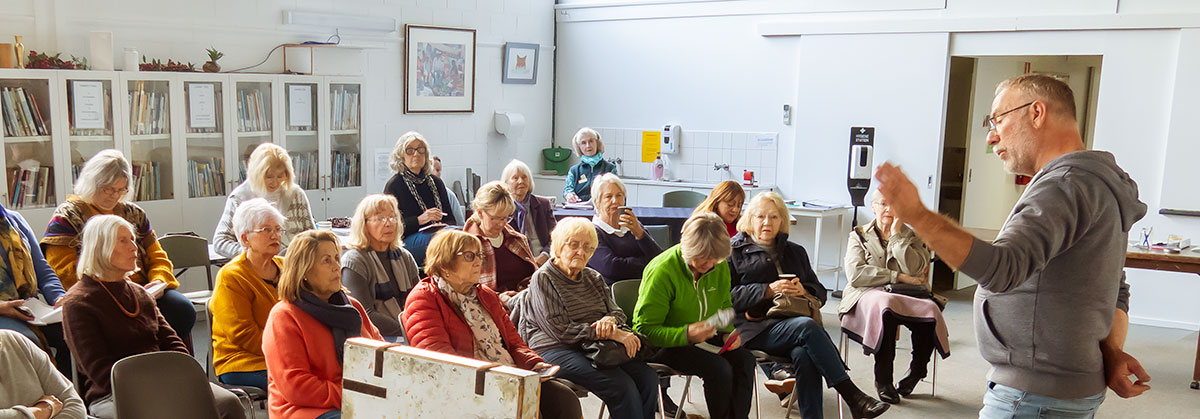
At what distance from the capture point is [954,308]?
7.32 meters

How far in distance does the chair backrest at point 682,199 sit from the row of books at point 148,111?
3.84 meters

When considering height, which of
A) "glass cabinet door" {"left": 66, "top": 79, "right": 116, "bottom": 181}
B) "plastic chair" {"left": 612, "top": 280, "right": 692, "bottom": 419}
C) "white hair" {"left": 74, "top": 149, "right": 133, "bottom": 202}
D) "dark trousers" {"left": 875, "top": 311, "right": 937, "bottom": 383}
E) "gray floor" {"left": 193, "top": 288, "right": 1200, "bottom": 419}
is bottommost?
"gray floor" {"left": 193, "top": 288, "right": 1200, "bottom": 419}

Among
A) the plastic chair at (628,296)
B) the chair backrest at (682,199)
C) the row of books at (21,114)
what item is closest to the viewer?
the plastic chair at (628,296)

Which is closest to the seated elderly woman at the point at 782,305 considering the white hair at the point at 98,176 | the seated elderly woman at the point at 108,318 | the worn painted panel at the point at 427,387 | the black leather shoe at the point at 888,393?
the black leather shoe at the point at 888,393

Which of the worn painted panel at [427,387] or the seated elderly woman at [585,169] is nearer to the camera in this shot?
the worn painted panel at [427,387]

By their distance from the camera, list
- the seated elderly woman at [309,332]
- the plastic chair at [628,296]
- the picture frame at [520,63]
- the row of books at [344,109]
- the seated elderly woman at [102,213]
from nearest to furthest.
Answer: the seated elderly woman at [309,332] → the seated elderly woman at [102,213] → the plastic chair at [628,296] → the row of books at [344,109] → the picture frame at [520,63]

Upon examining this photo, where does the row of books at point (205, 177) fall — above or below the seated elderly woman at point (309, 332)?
above

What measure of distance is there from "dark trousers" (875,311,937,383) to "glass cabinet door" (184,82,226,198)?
4430 millimetres

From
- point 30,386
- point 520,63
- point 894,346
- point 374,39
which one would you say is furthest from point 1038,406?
point 520,63

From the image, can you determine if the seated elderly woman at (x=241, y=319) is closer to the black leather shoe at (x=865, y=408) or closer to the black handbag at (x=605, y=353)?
the black handbag at (x=605, y=353)

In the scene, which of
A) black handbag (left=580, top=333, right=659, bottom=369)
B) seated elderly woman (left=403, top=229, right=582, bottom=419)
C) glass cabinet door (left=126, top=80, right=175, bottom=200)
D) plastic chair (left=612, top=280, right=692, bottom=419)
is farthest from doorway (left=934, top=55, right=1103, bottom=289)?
glass cabinet door (left=126, top=80, right=175, bottom=200)

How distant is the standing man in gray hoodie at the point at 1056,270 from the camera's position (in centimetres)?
198

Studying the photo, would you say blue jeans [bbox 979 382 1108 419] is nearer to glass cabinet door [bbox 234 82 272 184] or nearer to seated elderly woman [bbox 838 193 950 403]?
seated elderly woman [bbox 838 193 950 403]

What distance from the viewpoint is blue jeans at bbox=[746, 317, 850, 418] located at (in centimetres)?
430
